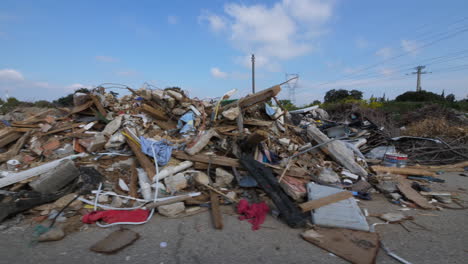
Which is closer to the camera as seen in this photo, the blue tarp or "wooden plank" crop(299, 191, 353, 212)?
"wooden plank" crop(299, 191, 353, 212)

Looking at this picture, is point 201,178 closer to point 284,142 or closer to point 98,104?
point 284,142

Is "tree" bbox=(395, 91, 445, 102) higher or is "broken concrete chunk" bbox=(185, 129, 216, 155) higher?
"tree" bbox=(395, 91, 445, 102)

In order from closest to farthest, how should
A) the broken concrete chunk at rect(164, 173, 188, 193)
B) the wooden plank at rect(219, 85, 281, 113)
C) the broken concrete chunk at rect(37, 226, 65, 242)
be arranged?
1. the broken concrete chunk at rect(37, 226, 65, 242)
2. the broken concrete chunk at rect(164, 173, 188, 193)
3. the wooden plank at rect(219, 85, 281, 113)

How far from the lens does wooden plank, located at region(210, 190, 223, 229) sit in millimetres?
2824

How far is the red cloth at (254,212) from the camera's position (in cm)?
293

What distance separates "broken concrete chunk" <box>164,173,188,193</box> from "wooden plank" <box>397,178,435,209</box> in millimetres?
3941

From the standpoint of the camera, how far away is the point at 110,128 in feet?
16.5

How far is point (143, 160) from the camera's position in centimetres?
409

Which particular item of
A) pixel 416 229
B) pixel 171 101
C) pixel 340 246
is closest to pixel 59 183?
pixel 171 101

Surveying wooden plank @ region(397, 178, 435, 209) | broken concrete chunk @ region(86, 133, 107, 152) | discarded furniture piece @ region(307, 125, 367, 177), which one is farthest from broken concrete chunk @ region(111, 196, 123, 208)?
→ wooden plank @ region(397, 178, 435, 209)

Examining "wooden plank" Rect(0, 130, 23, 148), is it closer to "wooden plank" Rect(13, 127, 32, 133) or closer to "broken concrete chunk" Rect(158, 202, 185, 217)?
"wooden plank" Rect(13, 127, 32, 133)

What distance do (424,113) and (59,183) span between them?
15.0m

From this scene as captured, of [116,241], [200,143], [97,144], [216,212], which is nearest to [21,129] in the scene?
[97,144]

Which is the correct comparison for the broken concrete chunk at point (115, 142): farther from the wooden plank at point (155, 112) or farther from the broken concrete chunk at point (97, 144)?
the wooden plank at point (155, 112)
